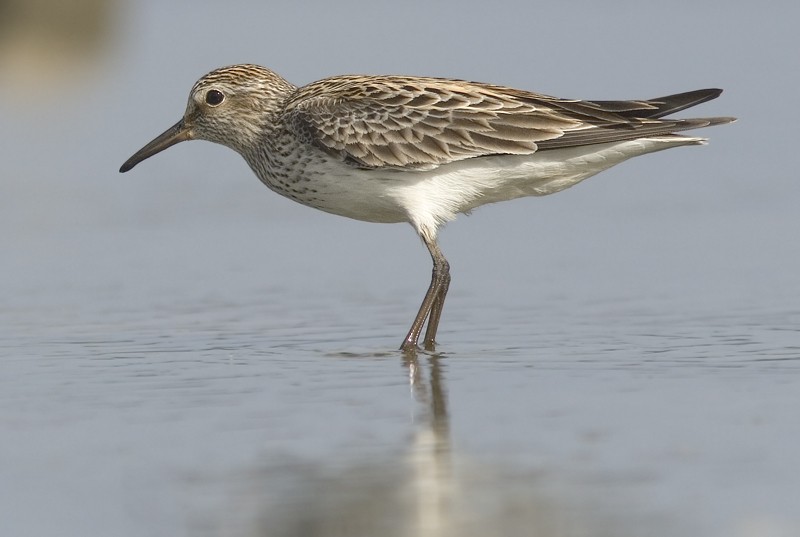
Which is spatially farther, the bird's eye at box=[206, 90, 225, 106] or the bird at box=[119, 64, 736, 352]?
the bird's eye at box=[206, 90, 225, 106]

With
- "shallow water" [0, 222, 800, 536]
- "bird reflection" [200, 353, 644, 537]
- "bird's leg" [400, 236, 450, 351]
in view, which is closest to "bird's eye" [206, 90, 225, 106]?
"shallow water" [0, 222, 800, 536]

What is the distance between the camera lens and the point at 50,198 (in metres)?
17.0

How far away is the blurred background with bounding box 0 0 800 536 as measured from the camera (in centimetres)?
719

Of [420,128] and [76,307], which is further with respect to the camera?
[76,307]

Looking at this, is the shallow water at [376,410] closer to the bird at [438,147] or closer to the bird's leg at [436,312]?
the bird's leg at [436,312]

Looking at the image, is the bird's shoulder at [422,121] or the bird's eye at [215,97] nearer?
the bird's shoulder at [422,121]

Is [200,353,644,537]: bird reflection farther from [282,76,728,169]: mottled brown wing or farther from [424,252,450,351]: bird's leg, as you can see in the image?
[282,76,728,169]: mottled brown wing

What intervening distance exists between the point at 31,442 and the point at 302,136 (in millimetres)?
3914

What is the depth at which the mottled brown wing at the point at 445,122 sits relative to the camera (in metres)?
11.2

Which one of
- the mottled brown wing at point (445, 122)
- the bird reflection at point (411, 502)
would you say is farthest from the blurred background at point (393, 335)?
the mottled brown wing at point (445, 122)

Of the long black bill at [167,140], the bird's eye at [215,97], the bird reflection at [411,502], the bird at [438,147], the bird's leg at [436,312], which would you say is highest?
the bird's eye at [215,97]

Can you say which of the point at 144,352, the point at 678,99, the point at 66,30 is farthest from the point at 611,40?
the point at 144,352

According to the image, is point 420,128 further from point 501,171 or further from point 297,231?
point 297,231

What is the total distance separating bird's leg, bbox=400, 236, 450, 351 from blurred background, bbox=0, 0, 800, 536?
10.3 inches
